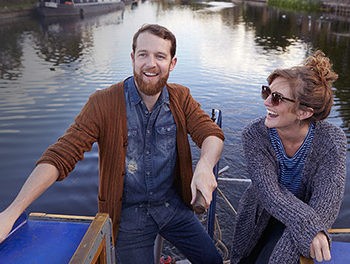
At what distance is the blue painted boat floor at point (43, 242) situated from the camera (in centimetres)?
159

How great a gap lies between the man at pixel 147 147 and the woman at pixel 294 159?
1.23 ft

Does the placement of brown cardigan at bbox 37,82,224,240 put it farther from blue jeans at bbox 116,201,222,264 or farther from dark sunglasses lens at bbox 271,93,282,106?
dark sunglasses lens at bbox 271,93,282,106

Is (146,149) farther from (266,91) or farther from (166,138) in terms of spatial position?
(266,91)

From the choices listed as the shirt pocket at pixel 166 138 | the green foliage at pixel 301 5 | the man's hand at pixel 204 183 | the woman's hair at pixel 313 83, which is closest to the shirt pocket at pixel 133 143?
the shirt pocket at pixel 166 138

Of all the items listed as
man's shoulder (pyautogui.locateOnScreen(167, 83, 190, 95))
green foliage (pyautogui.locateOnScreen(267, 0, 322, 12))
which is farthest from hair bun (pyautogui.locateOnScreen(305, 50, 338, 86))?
green foliage (pyautogui.locateOnScreen(267, 0, 322, 12))

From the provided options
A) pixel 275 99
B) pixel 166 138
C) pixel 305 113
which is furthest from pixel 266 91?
pixel 166 138

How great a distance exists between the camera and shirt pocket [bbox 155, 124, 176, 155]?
259 cm

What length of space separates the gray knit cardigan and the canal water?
8.43ft

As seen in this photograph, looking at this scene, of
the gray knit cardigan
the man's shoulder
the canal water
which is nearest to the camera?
the gray knit cardigan

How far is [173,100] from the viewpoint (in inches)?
106

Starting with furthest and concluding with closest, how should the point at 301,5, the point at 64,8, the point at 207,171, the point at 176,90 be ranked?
the point at 301,5
the point at 64,8
the point at 176,90
the point at 207,171

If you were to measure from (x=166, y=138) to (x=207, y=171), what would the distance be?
2.12ft

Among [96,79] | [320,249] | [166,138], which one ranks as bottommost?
[96,79]

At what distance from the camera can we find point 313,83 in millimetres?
2314
